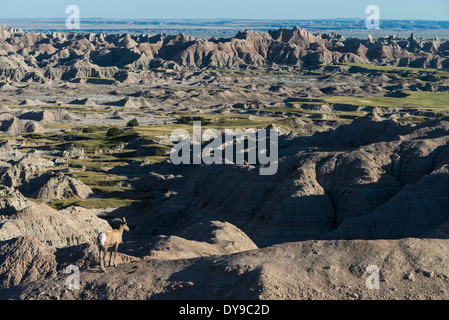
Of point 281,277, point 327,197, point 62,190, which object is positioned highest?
point 281,277

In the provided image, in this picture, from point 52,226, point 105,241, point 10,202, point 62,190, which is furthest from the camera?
point 62,190

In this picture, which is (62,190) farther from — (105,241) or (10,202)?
(105,241)

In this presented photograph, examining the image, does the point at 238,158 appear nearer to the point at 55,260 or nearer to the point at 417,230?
the point at 417,230

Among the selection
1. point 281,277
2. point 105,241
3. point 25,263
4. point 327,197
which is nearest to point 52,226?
point 25,263

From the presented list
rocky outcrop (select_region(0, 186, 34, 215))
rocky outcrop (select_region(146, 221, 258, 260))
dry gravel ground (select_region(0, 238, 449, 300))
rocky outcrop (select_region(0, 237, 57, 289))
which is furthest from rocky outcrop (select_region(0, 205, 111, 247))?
dry gravel ground (select_region(0, 238, 449, 300))

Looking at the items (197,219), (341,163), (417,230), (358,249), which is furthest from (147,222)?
(358,249)

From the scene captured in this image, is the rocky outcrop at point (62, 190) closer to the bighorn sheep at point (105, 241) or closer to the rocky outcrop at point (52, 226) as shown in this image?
the rocky outcrop at point (52, 226)

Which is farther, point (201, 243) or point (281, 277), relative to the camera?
point (201, 243)

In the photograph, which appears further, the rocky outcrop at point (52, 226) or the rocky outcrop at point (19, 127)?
the rocky outcrop at point (19, 127)

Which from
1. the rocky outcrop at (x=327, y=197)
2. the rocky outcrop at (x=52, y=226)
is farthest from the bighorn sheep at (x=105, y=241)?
the rocky outcrop at (x=327, y=197)

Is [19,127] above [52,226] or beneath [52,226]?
beneath
